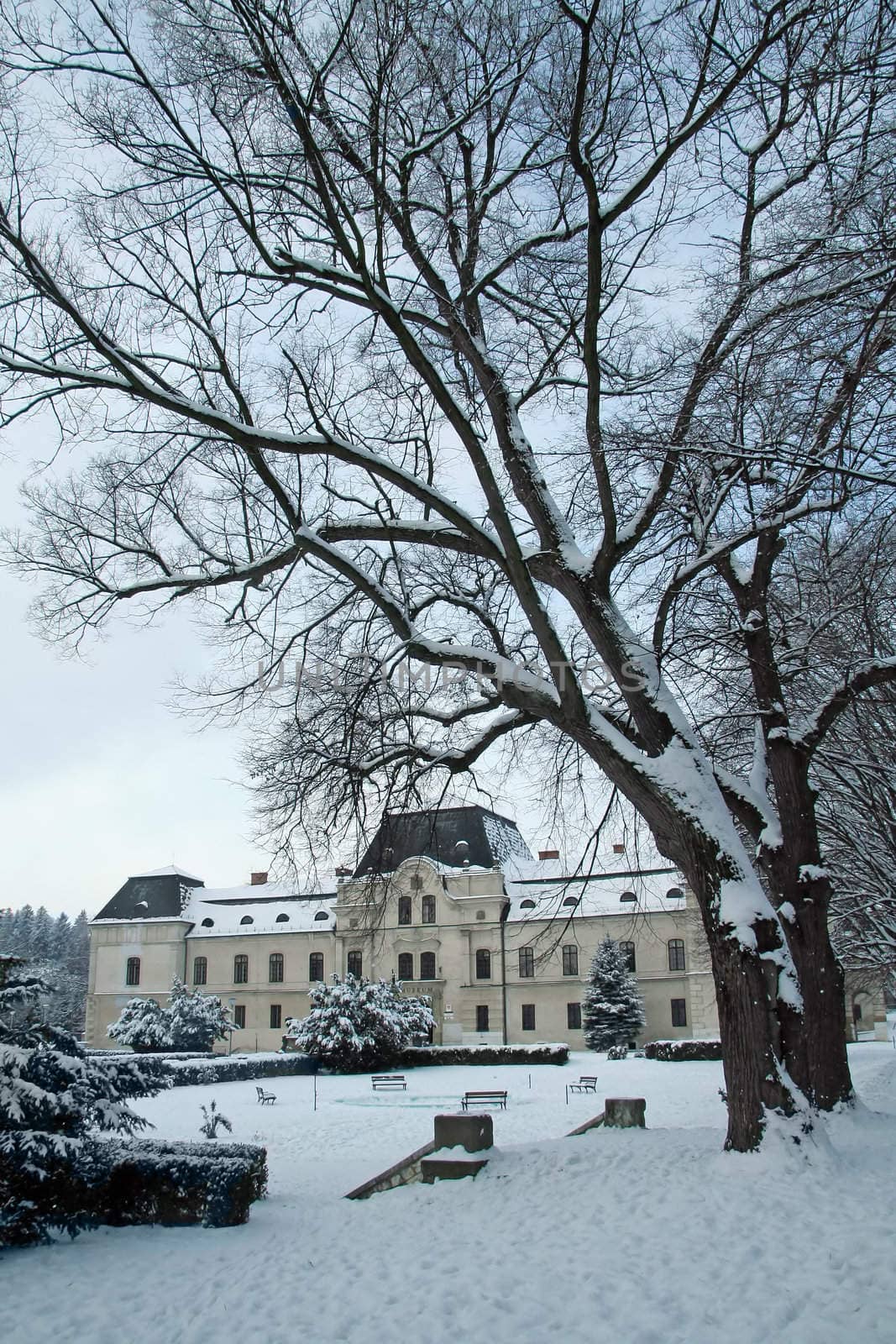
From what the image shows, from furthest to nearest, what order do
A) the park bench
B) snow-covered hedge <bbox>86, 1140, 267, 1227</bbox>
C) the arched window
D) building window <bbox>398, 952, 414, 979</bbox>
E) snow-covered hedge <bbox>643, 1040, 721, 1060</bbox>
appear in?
building window <bbox>398, 952, 414, 979</bbox>, the arched window, snow-covered hedge <bbox>643, 1040, 721, 1060</bbox>, the park bench, snow-covered hedge <bbox>86, 1140, 267, 1227</bbox>

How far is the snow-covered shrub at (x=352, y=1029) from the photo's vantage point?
34.3 metres

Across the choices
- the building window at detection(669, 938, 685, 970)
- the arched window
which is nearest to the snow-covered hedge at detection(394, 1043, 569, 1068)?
the arched window

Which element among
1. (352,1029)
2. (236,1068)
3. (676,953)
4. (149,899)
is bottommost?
(236,1068)

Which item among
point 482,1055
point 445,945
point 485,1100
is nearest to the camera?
point 485,1100

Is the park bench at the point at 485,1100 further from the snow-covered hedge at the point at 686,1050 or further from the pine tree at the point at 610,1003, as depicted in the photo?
the pine tree at the point at 610,1003

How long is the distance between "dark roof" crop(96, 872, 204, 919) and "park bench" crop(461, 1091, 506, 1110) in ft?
112

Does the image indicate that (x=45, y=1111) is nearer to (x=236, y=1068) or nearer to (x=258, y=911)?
(x=236, y=1068)

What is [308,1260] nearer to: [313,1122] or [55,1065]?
[55,1065]

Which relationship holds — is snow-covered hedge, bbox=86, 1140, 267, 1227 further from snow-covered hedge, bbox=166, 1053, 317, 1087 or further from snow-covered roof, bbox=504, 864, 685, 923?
A: snow-covered roof, bbox=504, 864, 685, 923

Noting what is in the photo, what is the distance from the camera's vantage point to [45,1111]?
839 centimetres

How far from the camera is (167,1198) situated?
368 inches

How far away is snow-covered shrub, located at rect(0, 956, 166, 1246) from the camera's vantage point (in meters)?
8.06

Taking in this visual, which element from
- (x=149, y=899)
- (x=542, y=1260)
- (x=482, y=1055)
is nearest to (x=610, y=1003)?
(x=482, y=1055)

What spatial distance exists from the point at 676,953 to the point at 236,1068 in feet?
70.0
